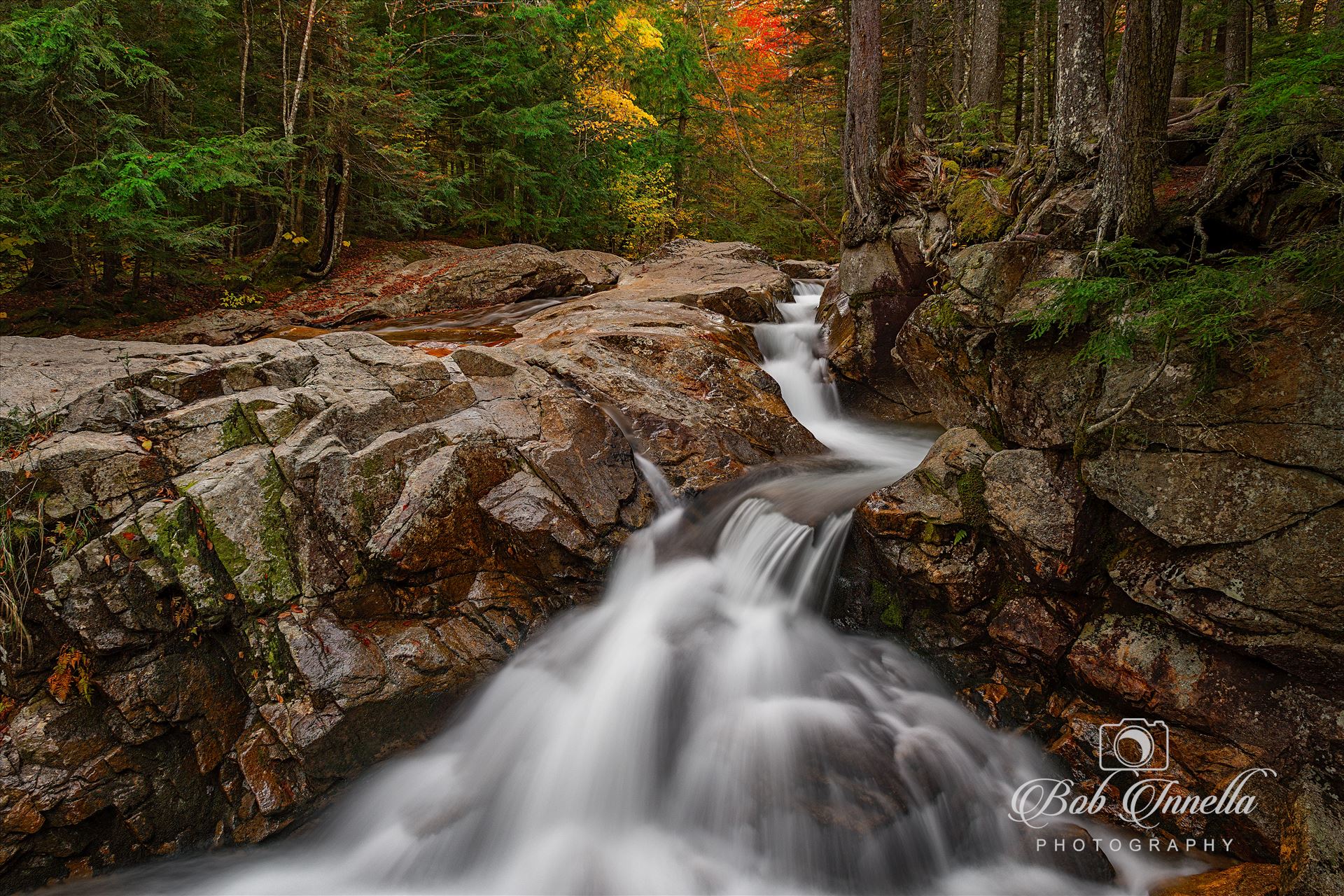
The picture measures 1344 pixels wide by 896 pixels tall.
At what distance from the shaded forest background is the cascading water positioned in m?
4.51

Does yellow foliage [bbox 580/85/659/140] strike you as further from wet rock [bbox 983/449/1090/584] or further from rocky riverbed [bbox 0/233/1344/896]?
wet rock [bbox 983/449/1090/584]

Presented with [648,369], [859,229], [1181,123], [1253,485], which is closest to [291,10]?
[648,369]

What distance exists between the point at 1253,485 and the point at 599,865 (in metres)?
4.73

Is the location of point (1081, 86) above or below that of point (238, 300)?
above

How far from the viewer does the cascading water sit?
3.95 m

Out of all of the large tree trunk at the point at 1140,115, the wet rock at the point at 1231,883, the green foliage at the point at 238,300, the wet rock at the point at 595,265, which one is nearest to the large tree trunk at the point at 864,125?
the large tree trunk at the point at 1140,115

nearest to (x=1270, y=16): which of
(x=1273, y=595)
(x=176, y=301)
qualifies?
(x=1273, y=595)

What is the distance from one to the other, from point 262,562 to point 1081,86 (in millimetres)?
7984

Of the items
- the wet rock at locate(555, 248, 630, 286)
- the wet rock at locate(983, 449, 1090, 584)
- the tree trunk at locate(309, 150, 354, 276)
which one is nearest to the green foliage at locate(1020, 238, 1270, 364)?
the wet rock at locate(983, 449, 1090, 584)

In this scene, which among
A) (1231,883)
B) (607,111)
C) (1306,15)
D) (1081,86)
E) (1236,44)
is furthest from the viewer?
(607,111)

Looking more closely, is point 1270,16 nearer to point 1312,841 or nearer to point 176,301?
point 1312,841

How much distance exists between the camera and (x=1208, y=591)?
12.1 feet

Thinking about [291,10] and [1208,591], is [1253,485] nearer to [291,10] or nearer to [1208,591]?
[1208,591]

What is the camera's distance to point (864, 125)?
960 cm
